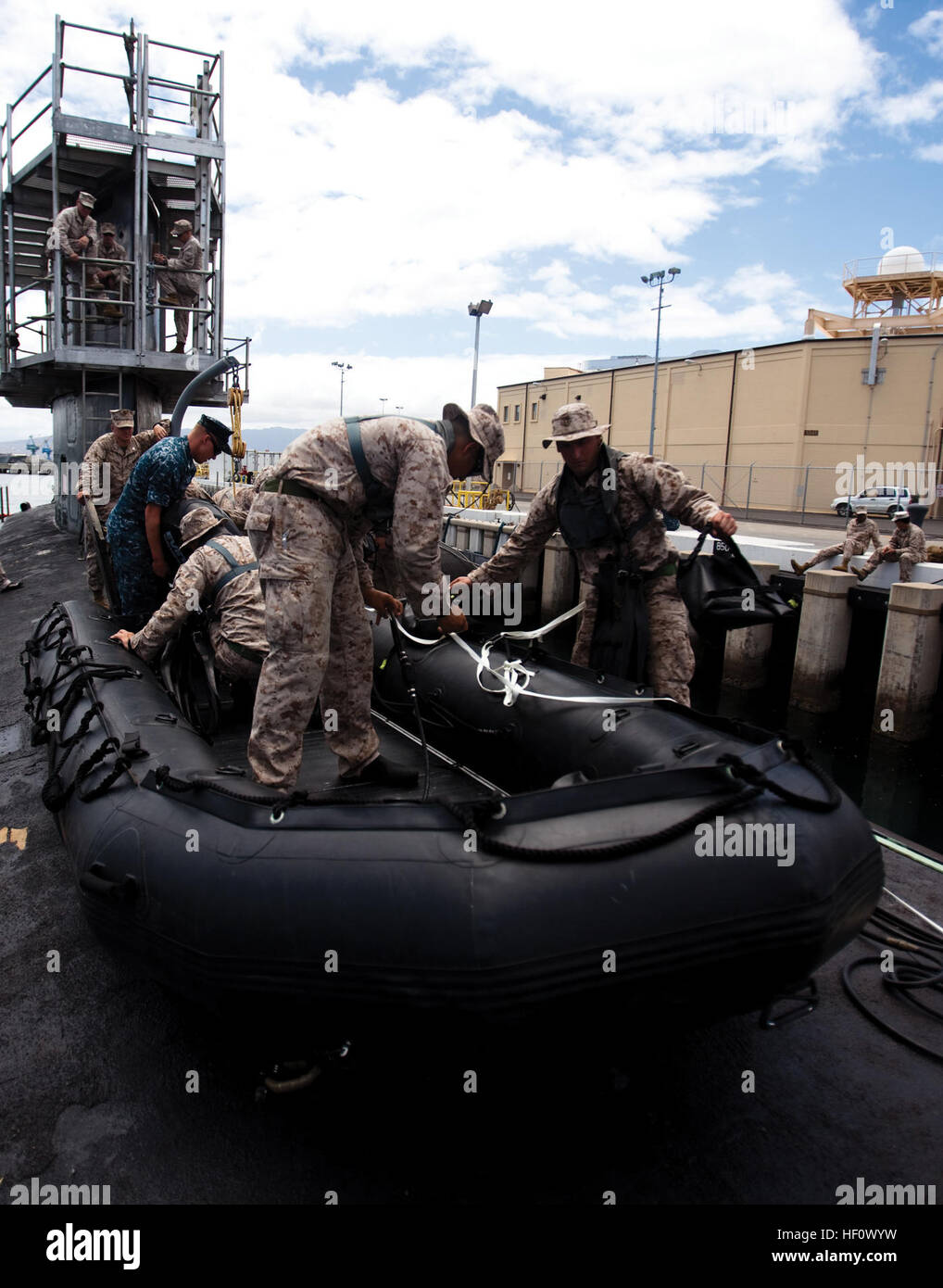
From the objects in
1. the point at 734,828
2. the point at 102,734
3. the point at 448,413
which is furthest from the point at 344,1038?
the point at 448,413

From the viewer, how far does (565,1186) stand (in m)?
1.81

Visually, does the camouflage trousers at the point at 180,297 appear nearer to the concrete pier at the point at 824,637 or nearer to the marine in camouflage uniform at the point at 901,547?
the concrete pier at the point at 824,637

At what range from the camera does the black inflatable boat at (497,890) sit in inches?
68.1

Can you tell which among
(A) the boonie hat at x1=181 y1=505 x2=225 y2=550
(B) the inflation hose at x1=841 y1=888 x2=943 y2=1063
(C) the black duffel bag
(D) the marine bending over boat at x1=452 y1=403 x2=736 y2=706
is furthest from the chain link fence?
(B) the inflation hose at x1=841 y1=888 x2=943 y2=1063

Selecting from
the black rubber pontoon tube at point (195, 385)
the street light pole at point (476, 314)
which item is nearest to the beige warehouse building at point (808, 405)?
the street light pole at point (476, 314)

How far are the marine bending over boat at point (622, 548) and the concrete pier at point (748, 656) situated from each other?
5.80 m

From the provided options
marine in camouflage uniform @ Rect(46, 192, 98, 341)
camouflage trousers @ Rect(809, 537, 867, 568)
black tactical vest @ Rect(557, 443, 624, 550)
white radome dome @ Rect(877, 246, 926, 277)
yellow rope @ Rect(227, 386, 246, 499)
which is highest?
white radome dome @ Rect(877, 246, 926, 277)

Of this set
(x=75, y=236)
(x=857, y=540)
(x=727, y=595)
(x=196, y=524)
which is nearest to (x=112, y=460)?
(x=196, y=524)

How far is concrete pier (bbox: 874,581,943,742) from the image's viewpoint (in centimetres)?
742

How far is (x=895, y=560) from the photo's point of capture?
9.20 m

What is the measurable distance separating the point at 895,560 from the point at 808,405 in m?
26.2

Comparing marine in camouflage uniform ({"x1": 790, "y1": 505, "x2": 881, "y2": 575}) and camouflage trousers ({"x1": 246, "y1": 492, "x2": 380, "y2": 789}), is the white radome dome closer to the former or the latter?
marine in camouflage uniform ({"x1": 790, "y1": 505, "x2": 881, "y2": 575})

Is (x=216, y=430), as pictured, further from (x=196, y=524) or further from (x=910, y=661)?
(x=910, y=661)

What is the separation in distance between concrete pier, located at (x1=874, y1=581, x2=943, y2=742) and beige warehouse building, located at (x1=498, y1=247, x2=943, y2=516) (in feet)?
60.7
